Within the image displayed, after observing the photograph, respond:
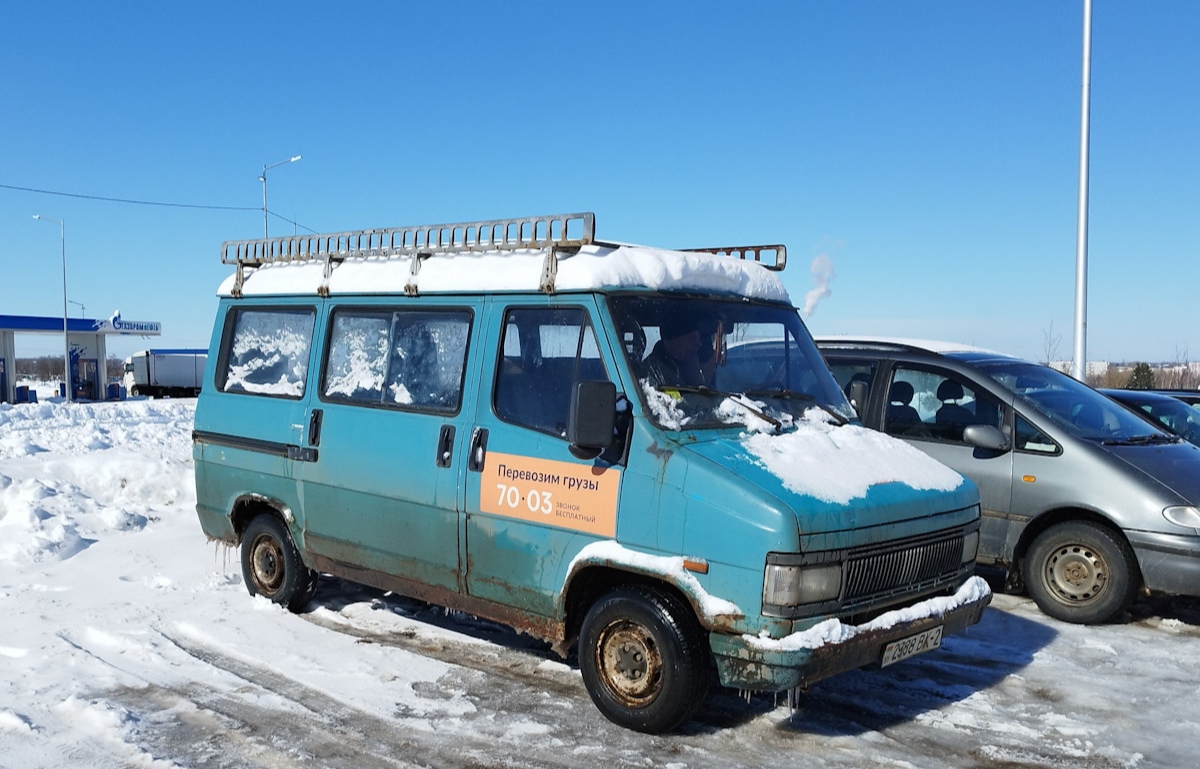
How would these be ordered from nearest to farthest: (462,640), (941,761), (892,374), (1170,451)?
(941,761) → (462,640) → (1170,451) → (892,374)

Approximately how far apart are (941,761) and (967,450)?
3.60 meters

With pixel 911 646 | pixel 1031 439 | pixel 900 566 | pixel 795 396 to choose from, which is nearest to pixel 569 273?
pixel 795 396

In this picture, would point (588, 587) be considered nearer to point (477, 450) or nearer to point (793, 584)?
point (477, 450)

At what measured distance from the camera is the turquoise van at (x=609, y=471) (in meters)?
4.42

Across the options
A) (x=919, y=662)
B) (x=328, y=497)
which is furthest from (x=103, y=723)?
(x=919, y=662)

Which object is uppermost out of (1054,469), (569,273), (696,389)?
(569,273)

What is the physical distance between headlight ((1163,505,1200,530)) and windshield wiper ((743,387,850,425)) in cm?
274

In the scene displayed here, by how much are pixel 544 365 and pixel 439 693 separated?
1884 mm

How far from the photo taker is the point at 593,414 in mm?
4602

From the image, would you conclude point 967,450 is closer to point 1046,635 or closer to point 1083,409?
point 1083,409

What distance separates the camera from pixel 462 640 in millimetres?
6359

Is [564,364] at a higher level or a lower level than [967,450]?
higher

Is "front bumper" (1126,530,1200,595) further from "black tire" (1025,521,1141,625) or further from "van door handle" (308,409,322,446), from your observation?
"van door handle" (308,409,322,446)

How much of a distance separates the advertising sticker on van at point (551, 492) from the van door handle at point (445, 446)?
0.98 ft
